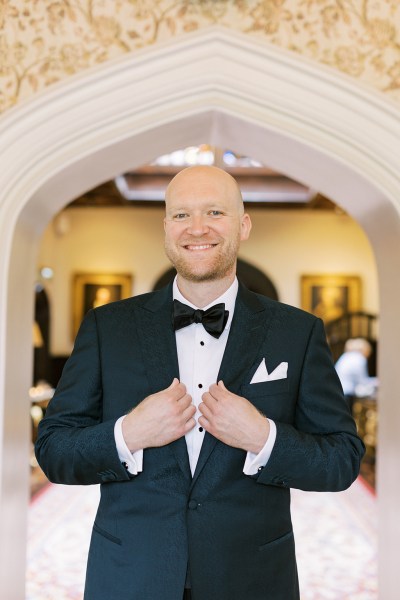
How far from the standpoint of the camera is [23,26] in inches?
125

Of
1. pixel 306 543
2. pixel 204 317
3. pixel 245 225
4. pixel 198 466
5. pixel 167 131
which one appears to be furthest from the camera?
pixel 306 543

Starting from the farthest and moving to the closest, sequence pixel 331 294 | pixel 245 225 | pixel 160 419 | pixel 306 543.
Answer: pixel 331 294 < pixel 306 543 < pixel 245 225 < pixel 160 419

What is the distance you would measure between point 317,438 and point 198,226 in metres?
0.66

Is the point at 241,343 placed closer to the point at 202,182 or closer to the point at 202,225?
the point at 202,225

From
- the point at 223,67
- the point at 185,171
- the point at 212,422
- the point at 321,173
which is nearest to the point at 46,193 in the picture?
the point at 223,67

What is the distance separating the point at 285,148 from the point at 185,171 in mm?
1622

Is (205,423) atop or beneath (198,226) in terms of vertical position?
beneath

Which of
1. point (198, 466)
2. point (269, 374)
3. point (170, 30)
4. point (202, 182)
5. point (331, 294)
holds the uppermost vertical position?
point (170, 30)

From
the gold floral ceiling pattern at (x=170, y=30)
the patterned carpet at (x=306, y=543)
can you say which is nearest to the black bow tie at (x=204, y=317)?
the gold floral ceiling pattern at (x=170, y=30)

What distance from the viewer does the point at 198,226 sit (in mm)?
1875

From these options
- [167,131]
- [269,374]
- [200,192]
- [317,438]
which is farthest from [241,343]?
[167,131]

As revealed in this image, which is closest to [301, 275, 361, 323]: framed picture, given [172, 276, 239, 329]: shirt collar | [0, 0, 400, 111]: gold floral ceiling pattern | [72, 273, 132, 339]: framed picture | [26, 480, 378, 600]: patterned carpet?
[72, 273, 132, 339]: framed picture

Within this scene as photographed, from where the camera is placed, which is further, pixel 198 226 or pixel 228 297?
pixel 228 297

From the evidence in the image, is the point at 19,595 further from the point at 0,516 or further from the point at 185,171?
the point at 185,171
